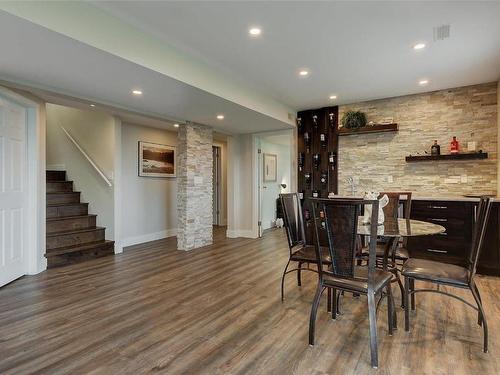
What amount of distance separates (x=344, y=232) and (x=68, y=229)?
14.6ft

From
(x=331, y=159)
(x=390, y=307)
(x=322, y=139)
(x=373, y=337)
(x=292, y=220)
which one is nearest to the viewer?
(x=373, y=337)

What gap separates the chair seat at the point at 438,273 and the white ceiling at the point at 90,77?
109 inches

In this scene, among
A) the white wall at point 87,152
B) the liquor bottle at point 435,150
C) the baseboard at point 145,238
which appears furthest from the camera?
the baseboard at point 145,238

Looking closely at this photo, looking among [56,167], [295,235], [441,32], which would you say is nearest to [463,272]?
[295,235]

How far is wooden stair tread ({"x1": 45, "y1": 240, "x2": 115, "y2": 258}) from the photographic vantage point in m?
4.13

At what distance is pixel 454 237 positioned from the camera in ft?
12.8

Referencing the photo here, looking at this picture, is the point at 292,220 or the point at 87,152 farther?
the point at 87,152

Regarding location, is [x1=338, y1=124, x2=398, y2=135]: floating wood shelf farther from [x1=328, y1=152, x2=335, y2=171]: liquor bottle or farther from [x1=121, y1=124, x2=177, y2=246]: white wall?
[x1=121, y1=124, x2=177, y2=246]: white wall

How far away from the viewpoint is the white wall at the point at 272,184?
7.13 metres

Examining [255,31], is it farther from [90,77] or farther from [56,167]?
[56,167]

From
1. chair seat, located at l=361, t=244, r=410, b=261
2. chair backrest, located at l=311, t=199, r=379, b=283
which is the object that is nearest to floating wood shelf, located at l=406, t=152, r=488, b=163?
chair seat, located at l=361, t=244, r=410, b=261

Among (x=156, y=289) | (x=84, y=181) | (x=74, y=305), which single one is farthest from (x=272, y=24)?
(x=84, y=181)

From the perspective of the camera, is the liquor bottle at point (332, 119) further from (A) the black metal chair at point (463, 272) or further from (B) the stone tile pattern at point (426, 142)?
(A) the black metal chair at point (463, 272)

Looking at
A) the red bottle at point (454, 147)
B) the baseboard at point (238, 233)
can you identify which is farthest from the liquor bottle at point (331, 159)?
the baseboard at point (238, 233)
